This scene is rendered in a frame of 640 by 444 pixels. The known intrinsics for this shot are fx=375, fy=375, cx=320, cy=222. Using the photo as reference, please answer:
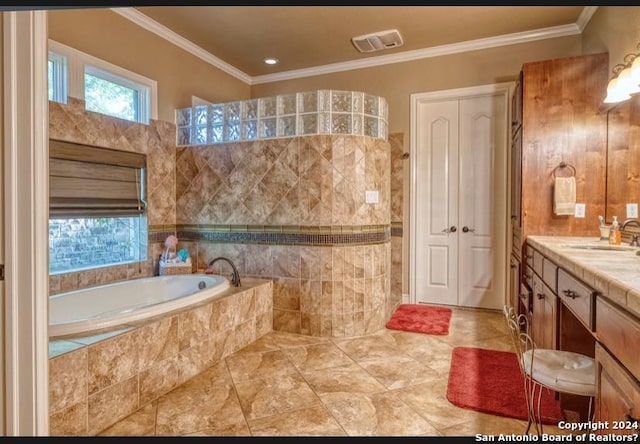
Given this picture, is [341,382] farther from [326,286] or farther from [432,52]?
[432,52]

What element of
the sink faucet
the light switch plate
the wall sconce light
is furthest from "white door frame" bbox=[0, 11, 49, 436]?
the sink faucet

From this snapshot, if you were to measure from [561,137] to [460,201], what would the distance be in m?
1.32

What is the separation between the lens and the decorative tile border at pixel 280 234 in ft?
10.6

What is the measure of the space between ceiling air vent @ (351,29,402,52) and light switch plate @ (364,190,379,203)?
5.07 feet

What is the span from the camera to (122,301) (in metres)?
3.08

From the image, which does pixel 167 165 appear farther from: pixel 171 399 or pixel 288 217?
pixel 171 399

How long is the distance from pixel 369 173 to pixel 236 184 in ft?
4.14

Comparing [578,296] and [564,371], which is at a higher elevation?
[578,296]

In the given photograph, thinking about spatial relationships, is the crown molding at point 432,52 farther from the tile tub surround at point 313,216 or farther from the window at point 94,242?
the window at point 94,242

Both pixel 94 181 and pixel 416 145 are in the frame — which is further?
pixel 416 145

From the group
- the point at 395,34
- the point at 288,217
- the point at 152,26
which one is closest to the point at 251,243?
the point at 288,217

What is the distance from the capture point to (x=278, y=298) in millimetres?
3387

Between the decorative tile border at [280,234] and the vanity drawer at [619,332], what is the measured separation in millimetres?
2101

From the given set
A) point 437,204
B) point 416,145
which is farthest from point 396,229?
point 416,145
